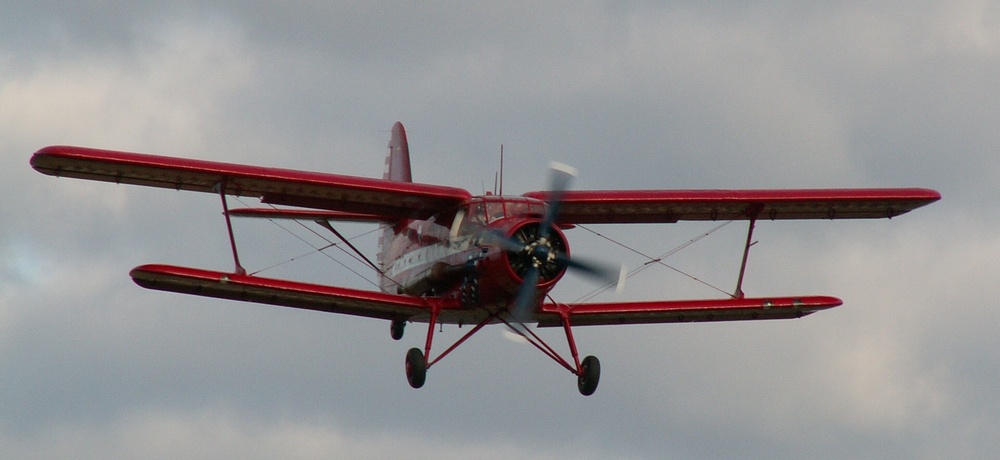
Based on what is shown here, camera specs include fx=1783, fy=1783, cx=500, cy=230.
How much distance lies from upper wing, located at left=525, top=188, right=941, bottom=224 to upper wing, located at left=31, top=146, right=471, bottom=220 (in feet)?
8.68

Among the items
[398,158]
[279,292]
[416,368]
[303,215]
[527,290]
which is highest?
[398,158]

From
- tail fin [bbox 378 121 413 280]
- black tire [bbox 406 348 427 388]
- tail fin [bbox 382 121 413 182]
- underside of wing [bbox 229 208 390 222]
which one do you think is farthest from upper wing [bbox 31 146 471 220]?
tail fin [bbox 382 121 413 182]

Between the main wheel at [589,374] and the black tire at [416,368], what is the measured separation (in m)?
2.55

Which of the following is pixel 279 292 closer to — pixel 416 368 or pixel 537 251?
pixel 416 368

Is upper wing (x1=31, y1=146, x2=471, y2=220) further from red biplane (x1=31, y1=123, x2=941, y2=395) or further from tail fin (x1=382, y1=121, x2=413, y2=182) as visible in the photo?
tail fin (x1=382, y1=121, x2=413, y2=182)

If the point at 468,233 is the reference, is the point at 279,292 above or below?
below

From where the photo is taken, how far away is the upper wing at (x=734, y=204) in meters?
30.6

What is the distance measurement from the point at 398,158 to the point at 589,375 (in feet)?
31.9

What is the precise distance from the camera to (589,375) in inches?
1132

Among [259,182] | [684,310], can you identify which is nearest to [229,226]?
Answer: [259,182]

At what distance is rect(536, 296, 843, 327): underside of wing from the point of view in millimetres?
29766

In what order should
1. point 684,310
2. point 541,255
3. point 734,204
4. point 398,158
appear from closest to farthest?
point 541,255 → point 684,310 → point 734,204 → point 398,158

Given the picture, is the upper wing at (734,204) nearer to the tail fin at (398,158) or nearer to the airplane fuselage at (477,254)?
the airplane fuselage at (477,254)

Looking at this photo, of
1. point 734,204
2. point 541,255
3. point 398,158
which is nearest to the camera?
point 541,255
